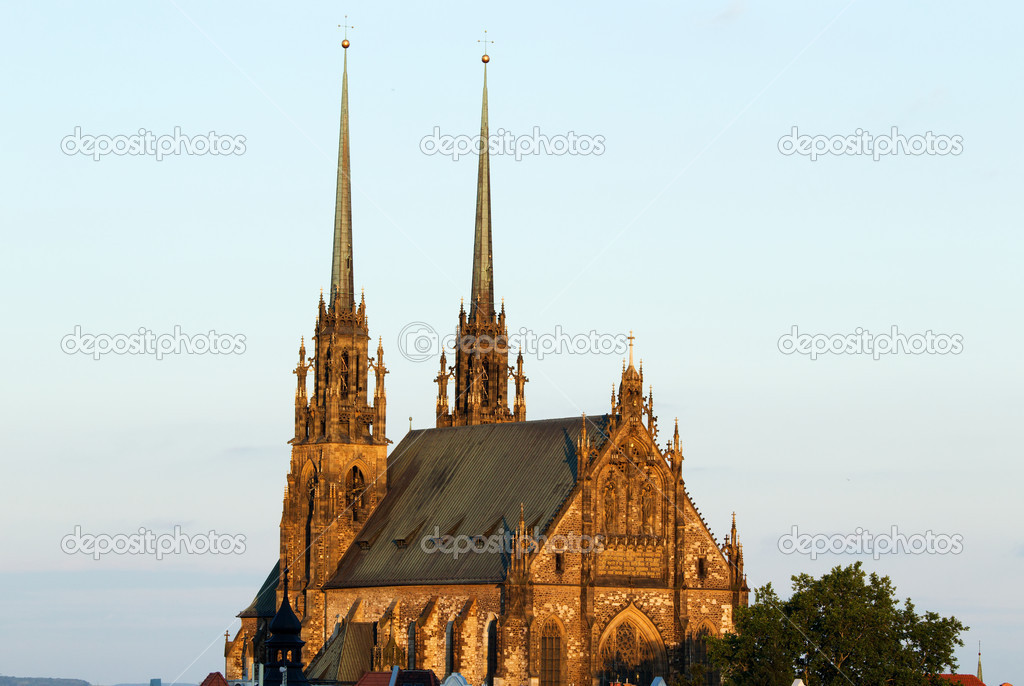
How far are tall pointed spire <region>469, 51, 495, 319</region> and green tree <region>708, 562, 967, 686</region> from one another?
43823mm

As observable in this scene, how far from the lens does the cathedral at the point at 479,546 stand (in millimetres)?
123125

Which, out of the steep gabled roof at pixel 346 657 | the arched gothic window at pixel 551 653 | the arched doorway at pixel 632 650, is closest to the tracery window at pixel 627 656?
the arched doorway at pixel 632 650

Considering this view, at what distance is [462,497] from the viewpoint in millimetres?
134000

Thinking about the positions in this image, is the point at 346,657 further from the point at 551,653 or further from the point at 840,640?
the point at 840,640

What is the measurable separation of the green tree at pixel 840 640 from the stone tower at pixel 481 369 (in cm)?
3766

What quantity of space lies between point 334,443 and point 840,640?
Result: 37.1 m

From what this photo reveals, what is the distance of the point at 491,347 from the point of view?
500ft

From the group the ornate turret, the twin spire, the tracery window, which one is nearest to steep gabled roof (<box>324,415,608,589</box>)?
the tracery window

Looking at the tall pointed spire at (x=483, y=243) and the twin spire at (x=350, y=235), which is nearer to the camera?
the twin spire at (x=350, y=235)

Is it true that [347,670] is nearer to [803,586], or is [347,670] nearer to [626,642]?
[626,642]

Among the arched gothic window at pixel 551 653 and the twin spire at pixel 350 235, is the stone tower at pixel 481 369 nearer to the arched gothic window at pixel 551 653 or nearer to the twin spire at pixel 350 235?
the twin spire at pixel 350 235

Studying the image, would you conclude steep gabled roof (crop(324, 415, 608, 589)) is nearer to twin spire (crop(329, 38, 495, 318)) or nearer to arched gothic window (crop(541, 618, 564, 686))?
arched gothic window (crop(541, 618, 564, 686))

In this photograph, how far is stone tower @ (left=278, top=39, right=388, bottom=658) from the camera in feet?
451

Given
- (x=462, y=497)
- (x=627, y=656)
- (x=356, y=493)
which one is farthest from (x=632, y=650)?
(x=356, y=493)
